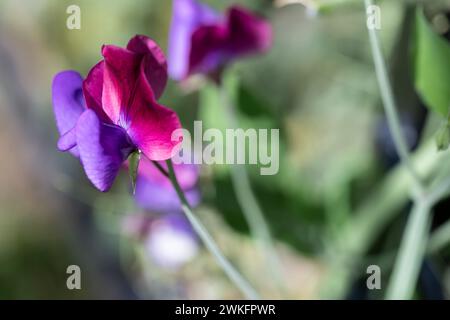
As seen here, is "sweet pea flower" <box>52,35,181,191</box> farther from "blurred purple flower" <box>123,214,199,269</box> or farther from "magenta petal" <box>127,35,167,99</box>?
"blurred purple flower" <box>123,214,199,269</box>

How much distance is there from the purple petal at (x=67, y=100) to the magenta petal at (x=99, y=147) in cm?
2

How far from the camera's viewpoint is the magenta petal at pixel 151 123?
40 cm

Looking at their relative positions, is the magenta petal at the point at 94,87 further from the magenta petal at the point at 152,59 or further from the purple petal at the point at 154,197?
the purple petal at the point at 154,197

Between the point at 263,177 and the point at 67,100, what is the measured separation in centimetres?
33

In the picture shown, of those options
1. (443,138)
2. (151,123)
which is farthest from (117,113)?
(443,138)

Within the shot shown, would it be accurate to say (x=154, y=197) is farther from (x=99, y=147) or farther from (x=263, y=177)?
(x=99, y=147)

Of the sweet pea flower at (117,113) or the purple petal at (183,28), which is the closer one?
the sweet pea flower at (117,113)

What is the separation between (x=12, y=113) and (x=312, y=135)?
1.63ft

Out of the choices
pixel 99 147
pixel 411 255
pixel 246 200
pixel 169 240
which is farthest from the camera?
pixel 169 240

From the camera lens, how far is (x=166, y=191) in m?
0.70

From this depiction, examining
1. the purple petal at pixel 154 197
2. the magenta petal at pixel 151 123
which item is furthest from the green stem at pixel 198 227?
the purple petal at pixel 154 197

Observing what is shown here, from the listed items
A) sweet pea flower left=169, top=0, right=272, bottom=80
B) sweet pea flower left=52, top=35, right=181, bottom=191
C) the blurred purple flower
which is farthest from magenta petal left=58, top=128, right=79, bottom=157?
the blurred purple flower

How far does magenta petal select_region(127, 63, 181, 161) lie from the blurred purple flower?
1.24ft

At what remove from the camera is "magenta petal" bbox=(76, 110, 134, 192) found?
1.26ft
